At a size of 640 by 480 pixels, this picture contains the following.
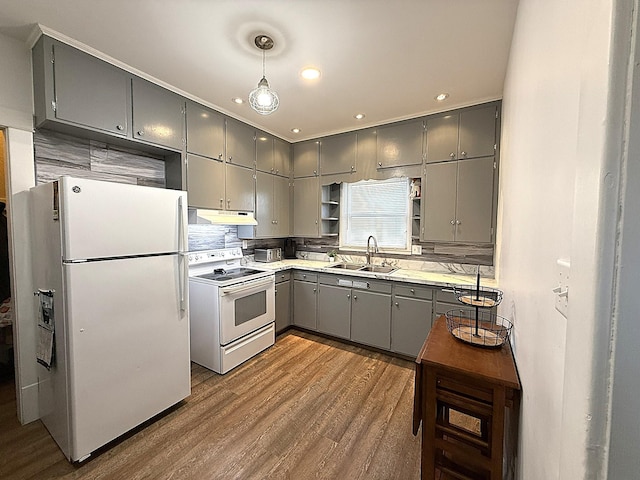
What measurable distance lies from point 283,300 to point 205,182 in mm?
1763

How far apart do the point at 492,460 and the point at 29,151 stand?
11.3 ft

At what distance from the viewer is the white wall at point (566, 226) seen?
1.32ft

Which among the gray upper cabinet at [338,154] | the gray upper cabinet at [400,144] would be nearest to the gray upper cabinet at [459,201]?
the gray upper cabinet at [400,144]

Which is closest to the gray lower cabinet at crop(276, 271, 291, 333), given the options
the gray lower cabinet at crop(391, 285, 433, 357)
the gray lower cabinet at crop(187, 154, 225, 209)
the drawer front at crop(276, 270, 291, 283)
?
the drawer front at crop(276, 270, 291, 283)

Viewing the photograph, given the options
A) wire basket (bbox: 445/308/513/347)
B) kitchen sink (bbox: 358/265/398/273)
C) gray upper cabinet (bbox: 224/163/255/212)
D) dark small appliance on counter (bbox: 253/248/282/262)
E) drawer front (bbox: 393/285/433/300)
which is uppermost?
gray upper cabinet (bbox: 224/163/255/212)

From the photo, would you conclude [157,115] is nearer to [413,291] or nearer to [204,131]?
[204,131]

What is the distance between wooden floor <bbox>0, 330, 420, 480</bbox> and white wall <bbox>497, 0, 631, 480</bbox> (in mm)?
1067

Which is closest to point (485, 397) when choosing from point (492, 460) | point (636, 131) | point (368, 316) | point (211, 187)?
point (492, 460)

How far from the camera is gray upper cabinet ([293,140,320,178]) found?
12.9 feet

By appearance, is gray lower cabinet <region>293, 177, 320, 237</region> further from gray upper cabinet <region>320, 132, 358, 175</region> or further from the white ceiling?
the white ceiling

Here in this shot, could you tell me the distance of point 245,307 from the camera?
9.63 ft

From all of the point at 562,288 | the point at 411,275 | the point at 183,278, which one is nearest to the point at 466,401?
the point at 562,288

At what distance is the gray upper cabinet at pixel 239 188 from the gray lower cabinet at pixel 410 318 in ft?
6.81

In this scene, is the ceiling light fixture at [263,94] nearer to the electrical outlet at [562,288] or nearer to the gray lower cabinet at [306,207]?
the electrical outlet at [562,288]
